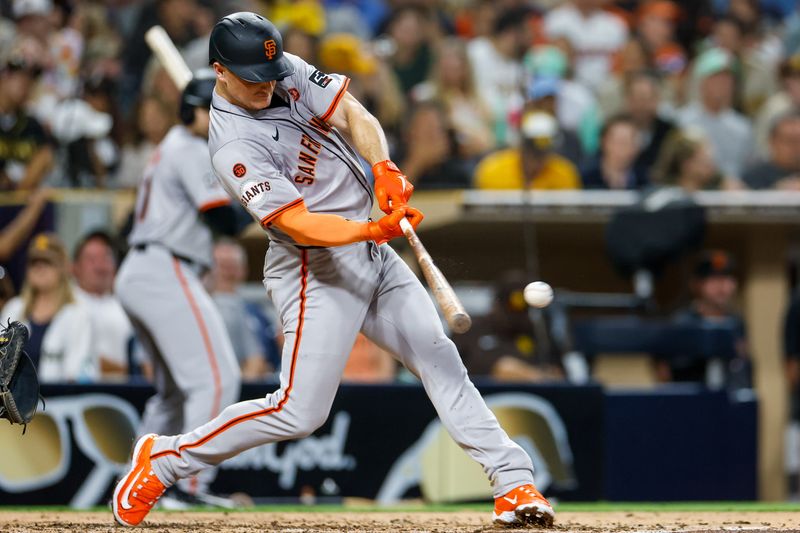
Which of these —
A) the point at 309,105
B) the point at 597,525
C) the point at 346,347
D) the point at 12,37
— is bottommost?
the point at 597,525

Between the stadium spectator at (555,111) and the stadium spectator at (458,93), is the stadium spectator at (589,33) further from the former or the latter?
the stadium spectator at (555,111)

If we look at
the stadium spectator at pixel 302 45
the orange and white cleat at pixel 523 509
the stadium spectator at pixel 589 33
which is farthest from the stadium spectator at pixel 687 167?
the orange and white cleat at pixel 523 509

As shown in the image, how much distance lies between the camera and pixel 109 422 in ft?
24.3

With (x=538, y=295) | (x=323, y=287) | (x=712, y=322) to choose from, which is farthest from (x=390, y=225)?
(x=712, y=322)

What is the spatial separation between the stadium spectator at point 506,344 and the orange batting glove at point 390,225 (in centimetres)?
360

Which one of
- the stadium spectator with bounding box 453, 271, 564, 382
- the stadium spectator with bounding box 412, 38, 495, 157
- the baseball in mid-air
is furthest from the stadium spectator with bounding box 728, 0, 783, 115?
the baseball in mid-air

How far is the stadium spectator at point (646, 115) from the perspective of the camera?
32.4 ft

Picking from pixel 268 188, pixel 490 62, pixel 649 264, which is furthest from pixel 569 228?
pixel 268 188

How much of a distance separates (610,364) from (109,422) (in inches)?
132

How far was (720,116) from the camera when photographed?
35.3ft

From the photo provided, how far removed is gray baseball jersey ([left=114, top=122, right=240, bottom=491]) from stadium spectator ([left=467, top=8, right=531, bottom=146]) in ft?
14.4

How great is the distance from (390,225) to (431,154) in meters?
4.88

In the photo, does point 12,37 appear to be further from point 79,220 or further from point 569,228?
point 569,228

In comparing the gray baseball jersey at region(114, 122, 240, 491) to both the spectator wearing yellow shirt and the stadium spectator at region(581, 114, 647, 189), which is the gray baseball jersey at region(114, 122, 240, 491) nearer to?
the spectator wearing yellow shirt
